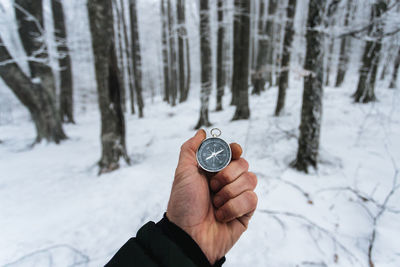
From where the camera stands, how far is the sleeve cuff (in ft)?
3.88

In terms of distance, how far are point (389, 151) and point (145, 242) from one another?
535 centimetres

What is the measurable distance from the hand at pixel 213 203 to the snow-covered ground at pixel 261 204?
1061 mm

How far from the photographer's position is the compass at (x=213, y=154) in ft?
4.93

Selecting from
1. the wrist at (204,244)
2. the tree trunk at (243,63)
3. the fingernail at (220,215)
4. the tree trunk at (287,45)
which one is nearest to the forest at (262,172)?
the tree trunk at (287,45)

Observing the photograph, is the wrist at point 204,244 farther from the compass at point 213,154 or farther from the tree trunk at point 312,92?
the tree trunk at point 312,92

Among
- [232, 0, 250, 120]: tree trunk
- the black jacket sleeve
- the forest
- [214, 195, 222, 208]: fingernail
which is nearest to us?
the black jacket sleeve

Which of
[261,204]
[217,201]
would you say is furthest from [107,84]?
[261,204]

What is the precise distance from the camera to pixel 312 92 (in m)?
3.46

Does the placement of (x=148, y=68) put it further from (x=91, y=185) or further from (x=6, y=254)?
(x=6, y=254)

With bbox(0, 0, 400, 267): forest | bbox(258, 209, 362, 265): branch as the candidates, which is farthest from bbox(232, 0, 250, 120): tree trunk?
bbox(258, 209, 362, 265): branch

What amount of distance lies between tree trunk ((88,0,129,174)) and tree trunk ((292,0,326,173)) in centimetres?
397

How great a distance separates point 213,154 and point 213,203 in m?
0.40

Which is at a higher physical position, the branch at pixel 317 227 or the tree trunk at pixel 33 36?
the tree trunk at pixel 33 36

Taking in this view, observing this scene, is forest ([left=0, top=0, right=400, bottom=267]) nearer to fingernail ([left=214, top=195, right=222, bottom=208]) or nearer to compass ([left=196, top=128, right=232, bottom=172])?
fingernail ([left=214, top=195, right=222, bottom=208])
